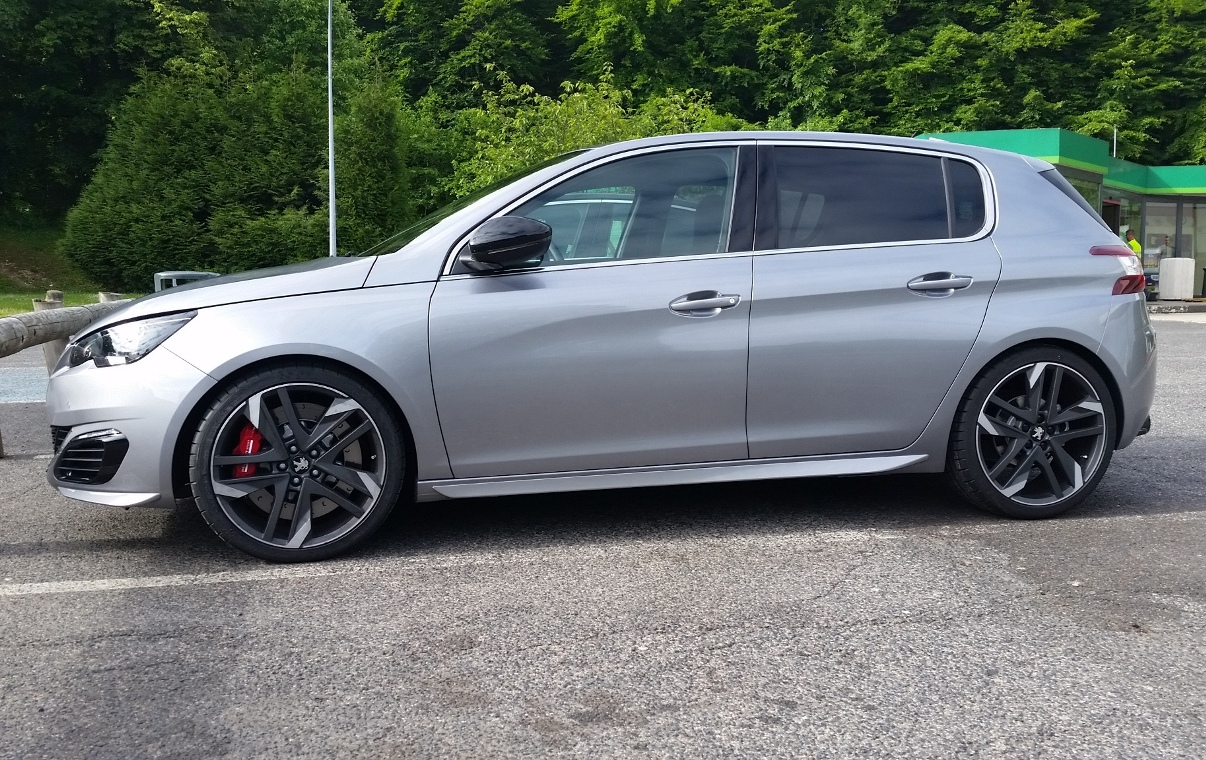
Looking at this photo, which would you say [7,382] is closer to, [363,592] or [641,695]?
[363,592]

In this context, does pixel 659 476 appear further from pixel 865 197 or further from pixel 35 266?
pixel 35 266

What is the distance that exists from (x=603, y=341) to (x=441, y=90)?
4422 centimetres

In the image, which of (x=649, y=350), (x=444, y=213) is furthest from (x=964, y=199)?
(x=444, y=213)

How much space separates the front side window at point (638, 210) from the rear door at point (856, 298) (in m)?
0.22

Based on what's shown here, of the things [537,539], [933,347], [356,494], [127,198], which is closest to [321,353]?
[356,494]

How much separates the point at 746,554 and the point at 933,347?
114cm

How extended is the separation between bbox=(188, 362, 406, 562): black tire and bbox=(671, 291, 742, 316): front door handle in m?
1.15

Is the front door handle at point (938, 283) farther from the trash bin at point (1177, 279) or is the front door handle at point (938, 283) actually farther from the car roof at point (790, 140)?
the trash bin at point (1177, 279)

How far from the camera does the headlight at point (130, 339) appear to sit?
379 cm

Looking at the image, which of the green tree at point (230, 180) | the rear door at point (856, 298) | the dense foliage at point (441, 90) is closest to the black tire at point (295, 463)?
the rear door at point (856, 298)

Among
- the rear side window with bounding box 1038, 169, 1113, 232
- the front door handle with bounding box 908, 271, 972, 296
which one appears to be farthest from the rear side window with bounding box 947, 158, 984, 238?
the rear side window with bounding box 1038, 169, 1113, 232

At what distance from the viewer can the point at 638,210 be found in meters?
4.20

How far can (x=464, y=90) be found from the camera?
45844 mm

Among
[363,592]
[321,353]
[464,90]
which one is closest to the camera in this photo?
[363,592]
